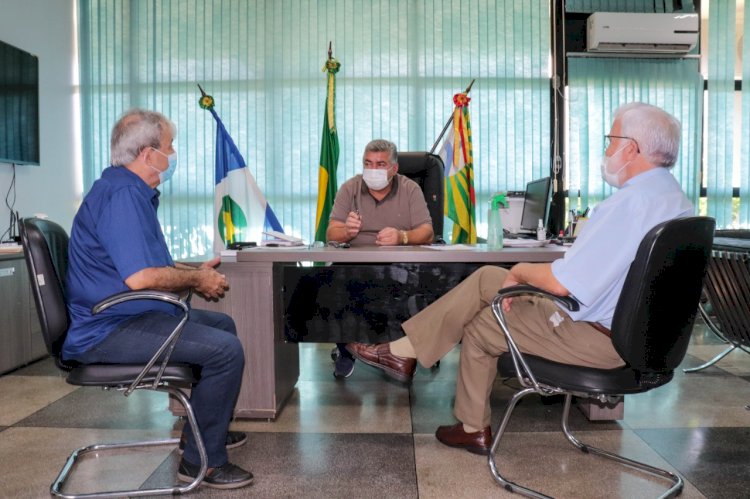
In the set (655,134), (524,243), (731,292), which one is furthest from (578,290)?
(731,292)

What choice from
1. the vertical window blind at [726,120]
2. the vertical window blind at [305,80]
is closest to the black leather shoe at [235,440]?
the vertical window blind at [305,80]

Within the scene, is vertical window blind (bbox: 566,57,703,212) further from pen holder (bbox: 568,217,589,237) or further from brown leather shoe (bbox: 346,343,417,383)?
brown leather shoe (bbox: 346,343,417,383)

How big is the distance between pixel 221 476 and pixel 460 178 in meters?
3.00

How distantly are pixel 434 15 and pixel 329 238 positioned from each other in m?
2.99

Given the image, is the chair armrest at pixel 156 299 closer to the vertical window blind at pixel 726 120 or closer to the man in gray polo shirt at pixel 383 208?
the man in gray polo shirt at pixel 383 208

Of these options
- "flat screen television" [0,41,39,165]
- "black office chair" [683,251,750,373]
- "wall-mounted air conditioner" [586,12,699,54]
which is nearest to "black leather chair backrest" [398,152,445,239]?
"black office chair" [683,251,750,373]

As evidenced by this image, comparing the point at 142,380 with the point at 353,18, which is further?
the point at 353,18

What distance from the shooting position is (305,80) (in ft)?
17.9

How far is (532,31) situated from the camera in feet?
17.7

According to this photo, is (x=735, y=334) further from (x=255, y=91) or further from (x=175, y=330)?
(x=255, y=91)

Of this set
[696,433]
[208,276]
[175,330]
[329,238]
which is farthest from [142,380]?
[696,433]

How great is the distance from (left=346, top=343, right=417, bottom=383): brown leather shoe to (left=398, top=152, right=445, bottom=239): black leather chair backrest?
132cm

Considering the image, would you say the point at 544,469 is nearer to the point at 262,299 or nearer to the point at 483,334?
the point at 483,334

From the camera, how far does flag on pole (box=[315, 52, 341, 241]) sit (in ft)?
14.8
